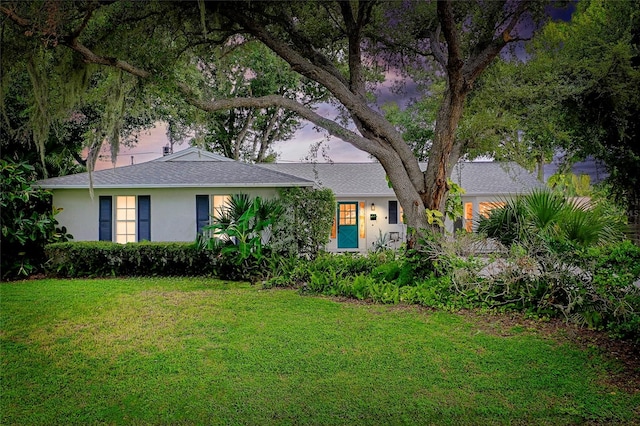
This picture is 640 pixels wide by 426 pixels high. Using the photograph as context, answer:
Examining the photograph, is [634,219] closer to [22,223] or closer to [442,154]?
[442,154]

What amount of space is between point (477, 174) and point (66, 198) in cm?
1397

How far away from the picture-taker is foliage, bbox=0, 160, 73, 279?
10727 mm

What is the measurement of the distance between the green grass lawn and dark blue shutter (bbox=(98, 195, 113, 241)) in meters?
5.09

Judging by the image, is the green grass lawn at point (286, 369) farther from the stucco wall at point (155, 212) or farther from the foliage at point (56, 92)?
→ the stucco wall at point (155, 212)

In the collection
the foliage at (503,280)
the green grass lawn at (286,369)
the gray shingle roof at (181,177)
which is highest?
the gray shingle roof at (181,177)

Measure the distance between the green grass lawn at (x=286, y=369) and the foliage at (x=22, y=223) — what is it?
12.3ft

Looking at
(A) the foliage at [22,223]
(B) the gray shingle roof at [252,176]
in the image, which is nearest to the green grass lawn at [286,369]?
(A) the foliage at [22,223]

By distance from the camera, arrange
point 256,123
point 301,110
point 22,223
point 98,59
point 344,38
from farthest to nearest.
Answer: point 256,123 → point 22,223 → point 344,38 → point 301,110 → point 98,59

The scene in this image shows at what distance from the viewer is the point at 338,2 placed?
30.1 feet

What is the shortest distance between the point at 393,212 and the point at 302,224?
7104mm

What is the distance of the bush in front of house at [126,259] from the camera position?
11.0m

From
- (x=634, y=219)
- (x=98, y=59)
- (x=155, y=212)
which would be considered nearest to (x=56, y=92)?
(x=98, y=59)

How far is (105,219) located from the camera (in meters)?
12.8

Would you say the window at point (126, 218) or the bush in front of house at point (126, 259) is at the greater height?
the window at point (126, 218)
